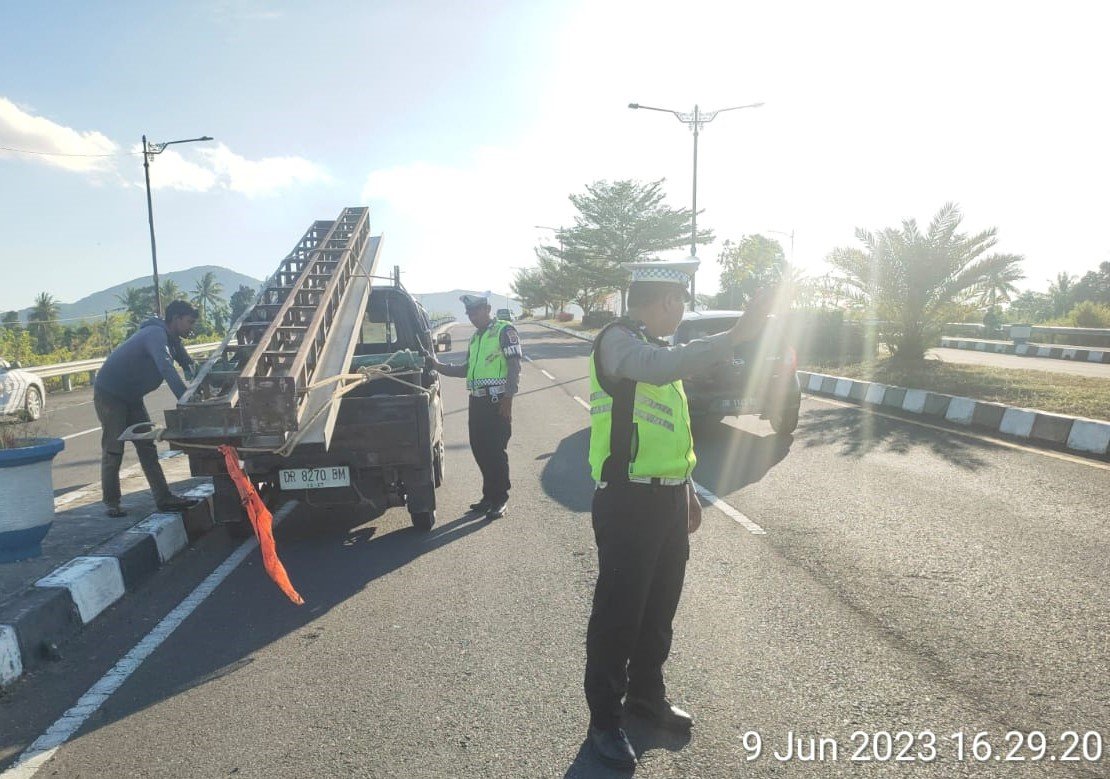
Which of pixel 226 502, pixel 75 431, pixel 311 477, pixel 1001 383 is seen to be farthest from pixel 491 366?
pixel 1001 383

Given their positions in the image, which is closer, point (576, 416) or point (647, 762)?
point (647, 762)

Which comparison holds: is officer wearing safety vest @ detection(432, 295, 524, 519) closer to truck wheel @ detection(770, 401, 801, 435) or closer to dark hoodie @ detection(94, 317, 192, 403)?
dark hoodie @ detection(94, 317, 192, 403)

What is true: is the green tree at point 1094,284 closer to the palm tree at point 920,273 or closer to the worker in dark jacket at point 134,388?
the palm tree at point 920,273

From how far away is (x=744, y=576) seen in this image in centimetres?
482

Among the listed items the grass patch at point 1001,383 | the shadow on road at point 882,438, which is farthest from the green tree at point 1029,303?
the shadow on road at point 882,438

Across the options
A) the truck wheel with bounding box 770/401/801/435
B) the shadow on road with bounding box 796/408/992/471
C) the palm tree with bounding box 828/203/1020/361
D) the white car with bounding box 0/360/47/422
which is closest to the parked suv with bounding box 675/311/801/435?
the truck wheel with bounding box 770/401/801/435

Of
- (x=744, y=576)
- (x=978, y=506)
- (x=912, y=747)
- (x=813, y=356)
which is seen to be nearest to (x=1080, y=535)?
(x=978, y=506)

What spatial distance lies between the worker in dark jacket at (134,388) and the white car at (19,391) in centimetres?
887

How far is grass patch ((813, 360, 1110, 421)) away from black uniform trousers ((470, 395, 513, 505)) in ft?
24.9

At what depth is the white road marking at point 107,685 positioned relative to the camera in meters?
3.00

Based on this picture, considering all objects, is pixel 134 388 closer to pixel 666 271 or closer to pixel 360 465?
pixel 360 465

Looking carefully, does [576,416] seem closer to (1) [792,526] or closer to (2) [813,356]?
(1) [792,526]

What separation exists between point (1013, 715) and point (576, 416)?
377 inches

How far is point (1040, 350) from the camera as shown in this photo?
79.5 feet
